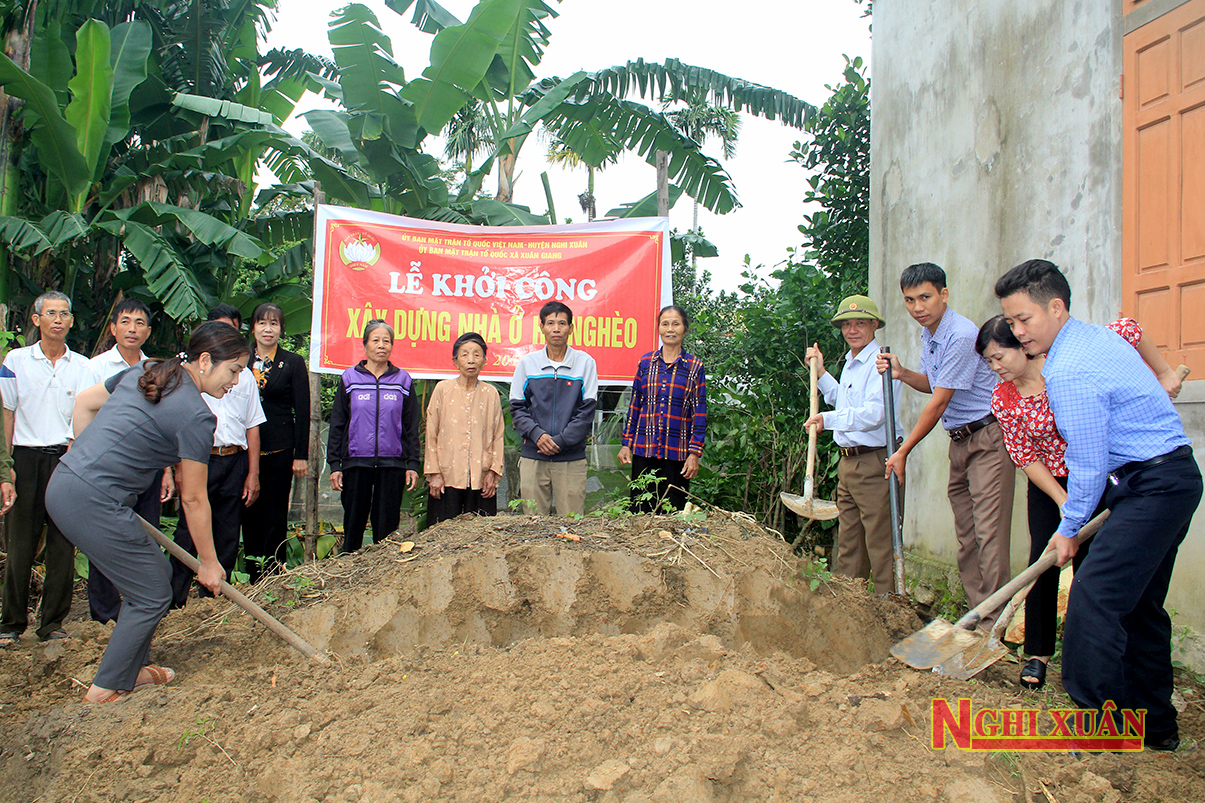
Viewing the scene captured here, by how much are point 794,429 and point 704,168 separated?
2889 mm

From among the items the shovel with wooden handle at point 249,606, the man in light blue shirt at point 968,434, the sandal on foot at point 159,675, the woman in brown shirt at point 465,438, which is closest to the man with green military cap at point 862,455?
the man in light blue shirt at point 968,434

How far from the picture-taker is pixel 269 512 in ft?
15.8

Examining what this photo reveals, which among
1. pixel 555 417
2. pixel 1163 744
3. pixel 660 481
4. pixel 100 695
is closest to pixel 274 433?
pixel 555 417

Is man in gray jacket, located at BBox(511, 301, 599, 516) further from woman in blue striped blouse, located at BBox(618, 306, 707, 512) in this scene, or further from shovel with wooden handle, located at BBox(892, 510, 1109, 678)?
shovel with wooden handle, located at BBox(892, 510, 1109, 678)

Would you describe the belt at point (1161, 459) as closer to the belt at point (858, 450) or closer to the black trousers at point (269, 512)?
the belt at point (858, 450)

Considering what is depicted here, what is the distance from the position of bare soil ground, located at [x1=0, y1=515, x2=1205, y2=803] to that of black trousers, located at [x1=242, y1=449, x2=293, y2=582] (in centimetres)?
91

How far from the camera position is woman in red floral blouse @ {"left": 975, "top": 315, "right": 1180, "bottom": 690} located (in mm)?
3113

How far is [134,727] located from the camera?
2.62m

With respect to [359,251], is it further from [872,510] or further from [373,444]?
[872,510]

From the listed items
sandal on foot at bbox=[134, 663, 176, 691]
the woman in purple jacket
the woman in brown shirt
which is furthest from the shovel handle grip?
sandal on foot at bbox=[134, 663, 176, 691]

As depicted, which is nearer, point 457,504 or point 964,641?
point 964,641

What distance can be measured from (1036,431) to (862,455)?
1370mm

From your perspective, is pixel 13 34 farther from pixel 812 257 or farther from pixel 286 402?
pixel 812 257

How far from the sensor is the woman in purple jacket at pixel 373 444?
15.5 feet
